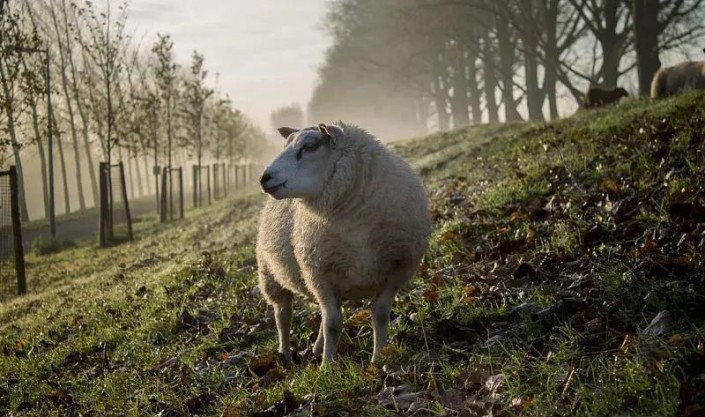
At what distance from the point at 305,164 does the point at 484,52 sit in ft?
85.4

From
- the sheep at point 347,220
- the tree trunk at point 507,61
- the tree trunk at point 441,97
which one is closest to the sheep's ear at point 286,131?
the sheep at point 347,220

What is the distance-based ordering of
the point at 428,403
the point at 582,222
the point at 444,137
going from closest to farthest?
the point at 428,403, the point at 582,222, the point at 444,137

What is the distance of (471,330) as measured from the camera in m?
4.47

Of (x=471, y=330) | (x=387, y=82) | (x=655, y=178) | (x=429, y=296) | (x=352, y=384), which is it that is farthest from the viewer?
(x=387, y=82)

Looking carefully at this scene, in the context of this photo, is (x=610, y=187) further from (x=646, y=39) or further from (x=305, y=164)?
(x=646, y=39)

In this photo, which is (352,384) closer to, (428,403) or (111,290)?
(428,403)

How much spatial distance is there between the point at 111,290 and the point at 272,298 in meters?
5.63

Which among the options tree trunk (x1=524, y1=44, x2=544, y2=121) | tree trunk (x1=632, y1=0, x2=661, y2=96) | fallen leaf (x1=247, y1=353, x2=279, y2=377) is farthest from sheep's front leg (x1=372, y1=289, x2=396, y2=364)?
tree trunk (x1=524, y1=44, x2=544, y2=121)

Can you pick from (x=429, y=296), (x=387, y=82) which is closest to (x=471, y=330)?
(x=429, y=296)

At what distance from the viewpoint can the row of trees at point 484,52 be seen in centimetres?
1969

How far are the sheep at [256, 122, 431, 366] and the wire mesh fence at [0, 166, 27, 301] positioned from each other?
9440mm

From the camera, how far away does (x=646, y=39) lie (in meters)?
14.6

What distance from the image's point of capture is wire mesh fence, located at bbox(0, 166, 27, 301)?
1224cm

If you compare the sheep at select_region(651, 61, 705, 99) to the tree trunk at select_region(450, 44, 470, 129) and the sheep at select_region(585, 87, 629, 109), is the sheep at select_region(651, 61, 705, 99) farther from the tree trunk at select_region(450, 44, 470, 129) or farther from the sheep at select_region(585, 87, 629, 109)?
the tree trunk at select_region(450, 44, 470, 129)
